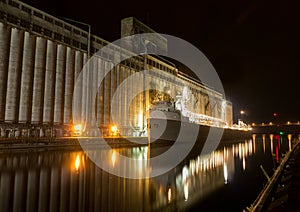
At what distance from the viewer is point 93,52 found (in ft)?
137

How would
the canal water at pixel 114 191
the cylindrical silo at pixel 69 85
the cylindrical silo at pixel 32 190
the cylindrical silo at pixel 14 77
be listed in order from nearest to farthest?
the cylindrical silo at pixel 32 190, the canal water at pixel 114 191, the cylindrical silo at pixel 14 77, the cylindrical silo at pixel 69 85

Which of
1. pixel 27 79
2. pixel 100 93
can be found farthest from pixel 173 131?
pixel 27 79

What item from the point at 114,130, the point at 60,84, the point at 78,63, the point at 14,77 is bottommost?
the point at 114,130

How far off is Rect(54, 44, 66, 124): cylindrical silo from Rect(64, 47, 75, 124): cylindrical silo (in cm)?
59

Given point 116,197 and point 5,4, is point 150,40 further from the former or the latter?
point 116,197

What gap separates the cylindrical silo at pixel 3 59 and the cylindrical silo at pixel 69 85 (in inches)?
350

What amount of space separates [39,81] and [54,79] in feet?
8.92

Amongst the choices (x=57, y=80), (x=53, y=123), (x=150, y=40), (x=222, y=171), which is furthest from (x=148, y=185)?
(x=150, y=40)

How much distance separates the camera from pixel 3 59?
2752 centimetres

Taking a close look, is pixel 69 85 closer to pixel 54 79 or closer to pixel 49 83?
pixel 54 79

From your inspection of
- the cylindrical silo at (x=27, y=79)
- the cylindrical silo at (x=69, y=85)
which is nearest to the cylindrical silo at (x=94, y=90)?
the cylindrical silo at (x=69, y=85)

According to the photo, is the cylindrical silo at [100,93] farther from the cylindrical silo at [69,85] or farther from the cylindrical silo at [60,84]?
the cylindrical silo at [60,84]

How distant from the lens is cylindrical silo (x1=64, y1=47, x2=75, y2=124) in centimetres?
3503

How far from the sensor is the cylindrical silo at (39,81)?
30.6 m
